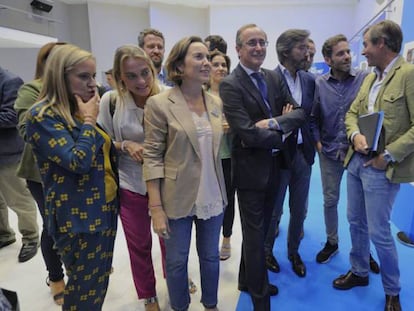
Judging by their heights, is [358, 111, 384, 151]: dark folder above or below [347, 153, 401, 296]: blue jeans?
above

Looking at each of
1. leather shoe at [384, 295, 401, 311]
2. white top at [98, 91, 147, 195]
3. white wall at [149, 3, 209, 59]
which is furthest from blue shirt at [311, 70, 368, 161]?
white wall at [149, 3, 209, 59]

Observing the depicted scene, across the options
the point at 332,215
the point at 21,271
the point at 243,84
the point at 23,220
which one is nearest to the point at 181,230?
the point at 243,84

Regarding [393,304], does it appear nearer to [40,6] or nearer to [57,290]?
[57,290]

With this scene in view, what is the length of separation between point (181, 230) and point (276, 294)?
99 centimetres

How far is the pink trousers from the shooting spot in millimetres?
1745

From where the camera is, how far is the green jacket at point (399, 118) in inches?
63.7

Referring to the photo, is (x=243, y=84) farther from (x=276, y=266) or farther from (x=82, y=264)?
(x=276, y=266)

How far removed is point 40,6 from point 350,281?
24.4 ft

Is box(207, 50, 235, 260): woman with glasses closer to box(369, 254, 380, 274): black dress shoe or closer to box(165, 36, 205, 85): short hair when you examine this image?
box(165, 36, 205, 85): short hair

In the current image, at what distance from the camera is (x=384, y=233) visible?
70.4 inches

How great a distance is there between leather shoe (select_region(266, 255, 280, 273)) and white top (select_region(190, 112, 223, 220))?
1.05m

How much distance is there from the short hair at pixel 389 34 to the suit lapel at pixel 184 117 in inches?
46.3

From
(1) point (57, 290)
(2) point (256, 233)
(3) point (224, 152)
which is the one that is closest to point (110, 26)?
(3) point (224, 152)

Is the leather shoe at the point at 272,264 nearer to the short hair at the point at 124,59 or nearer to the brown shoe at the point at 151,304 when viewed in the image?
the brown shoe at the point at 151,304
